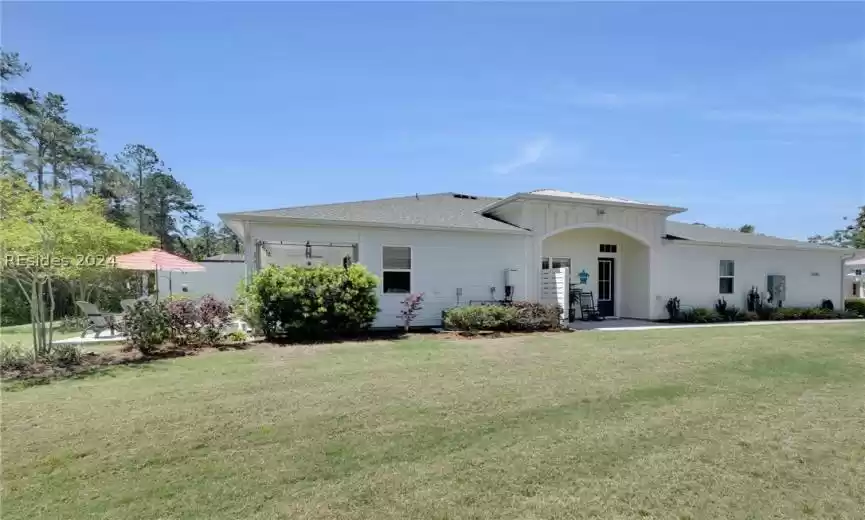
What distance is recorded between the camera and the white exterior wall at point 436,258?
12625mm

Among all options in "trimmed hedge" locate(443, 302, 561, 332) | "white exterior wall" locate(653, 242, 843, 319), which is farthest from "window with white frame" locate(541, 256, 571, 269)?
"white exterior wall" locate(653, 242, 843, 319)

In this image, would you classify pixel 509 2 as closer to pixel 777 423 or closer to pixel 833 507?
pixel 777 423

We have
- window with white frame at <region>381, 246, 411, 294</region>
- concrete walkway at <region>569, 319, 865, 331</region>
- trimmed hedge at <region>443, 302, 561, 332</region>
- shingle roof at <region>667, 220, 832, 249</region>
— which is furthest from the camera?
shingle roof at <region>667, 220, 832, 249</region>

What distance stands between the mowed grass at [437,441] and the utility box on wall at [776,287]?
1263 cm

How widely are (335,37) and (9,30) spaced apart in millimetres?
5600

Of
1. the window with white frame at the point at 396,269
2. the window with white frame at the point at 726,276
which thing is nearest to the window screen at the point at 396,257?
the window with white frame at the point at 396,269

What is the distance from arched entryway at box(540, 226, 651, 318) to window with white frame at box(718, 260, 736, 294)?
3.74m

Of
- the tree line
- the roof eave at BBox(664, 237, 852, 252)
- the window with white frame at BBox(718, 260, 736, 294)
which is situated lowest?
the window with white frame at BBox(718, 260, 736, 294)

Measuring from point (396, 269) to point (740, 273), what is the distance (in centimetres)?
1408

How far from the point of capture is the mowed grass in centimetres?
357

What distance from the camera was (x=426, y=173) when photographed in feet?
68.4

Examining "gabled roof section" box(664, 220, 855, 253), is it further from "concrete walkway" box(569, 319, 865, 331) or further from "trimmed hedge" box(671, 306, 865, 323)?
"concrete walkway" box(569, 319, 865, 331)

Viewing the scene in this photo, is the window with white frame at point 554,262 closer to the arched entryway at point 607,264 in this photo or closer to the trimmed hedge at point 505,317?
the arched entryway at point 607,264

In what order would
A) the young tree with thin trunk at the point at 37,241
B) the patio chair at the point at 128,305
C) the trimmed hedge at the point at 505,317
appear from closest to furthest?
the young tree with thin trunk at the point at 37,241 < the patio chair at the point at 128,305 < the trimmed hedge at the point at 505,317
